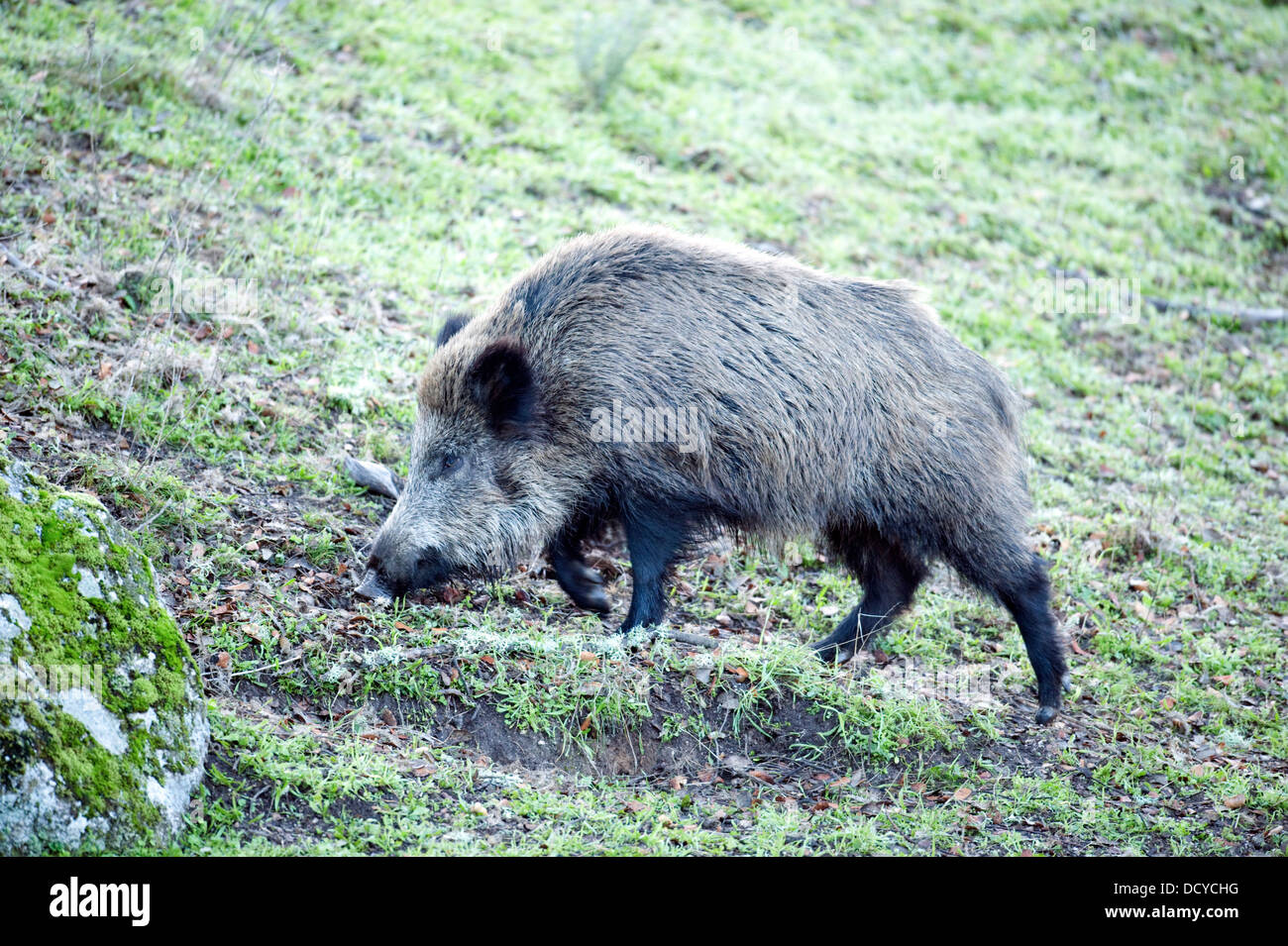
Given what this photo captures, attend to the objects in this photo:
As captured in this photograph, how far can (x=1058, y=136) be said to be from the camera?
1177 cm

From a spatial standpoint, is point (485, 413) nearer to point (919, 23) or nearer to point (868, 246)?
point (868, 246)

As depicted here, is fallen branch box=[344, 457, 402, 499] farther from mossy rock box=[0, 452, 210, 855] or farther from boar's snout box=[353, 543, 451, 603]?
mossy rock box=[0, 452, 210, 855]

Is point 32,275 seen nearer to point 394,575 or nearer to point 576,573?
point 394,575

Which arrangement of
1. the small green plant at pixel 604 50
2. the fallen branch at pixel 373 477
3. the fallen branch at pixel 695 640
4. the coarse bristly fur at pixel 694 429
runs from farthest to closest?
the small green plant at pixel 604 50 < the fallen branch at pixel 373 477 < the fallen branch at pixel 695 640 < the coarse bristly fur at pixel 694 429

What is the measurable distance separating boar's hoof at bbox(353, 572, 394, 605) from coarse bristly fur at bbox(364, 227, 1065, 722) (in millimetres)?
14

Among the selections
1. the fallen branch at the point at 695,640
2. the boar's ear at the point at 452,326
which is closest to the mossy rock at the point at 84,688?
the boar's ear at the point at 452,326

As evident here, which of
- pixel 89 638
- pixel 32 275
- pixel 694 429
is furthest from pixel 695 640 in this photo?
pixel 32 275

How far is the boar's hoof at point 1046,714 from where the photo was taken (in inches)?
210

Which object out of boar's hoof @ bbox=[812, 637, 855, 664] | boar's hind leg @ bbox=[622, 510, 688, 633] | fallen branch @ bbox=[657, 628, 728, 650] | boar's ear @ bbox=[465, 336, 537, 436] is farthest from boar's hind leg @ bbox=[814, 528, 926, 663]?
boar's ear @ bbox=[465, 336, 537, 436]

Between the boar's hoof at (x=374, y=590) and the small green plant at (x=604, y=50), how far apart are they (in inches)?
269

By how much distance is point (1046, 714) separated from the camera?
5.36 m

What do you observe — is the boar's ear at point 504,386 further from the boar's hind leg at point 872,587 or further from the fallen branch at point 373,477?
the boar's hind leg at point 872,587

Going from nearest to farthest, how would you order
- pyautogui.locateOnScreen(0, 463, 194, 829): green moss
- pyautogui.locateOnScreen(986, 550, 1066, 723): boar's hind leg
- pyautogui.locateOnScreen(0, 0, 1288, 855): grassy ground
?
pyautogui.locateOnScreen(0, 463, 194, 829): green moss → pyautogui.locateOnScreen(0, 0, 1288, 855): grassy ground → pyautogui.locateOnScreen(986, 550, 1066, 723): boar's hind leg

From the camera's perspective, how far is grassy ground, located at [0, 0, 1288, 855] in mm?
4383
